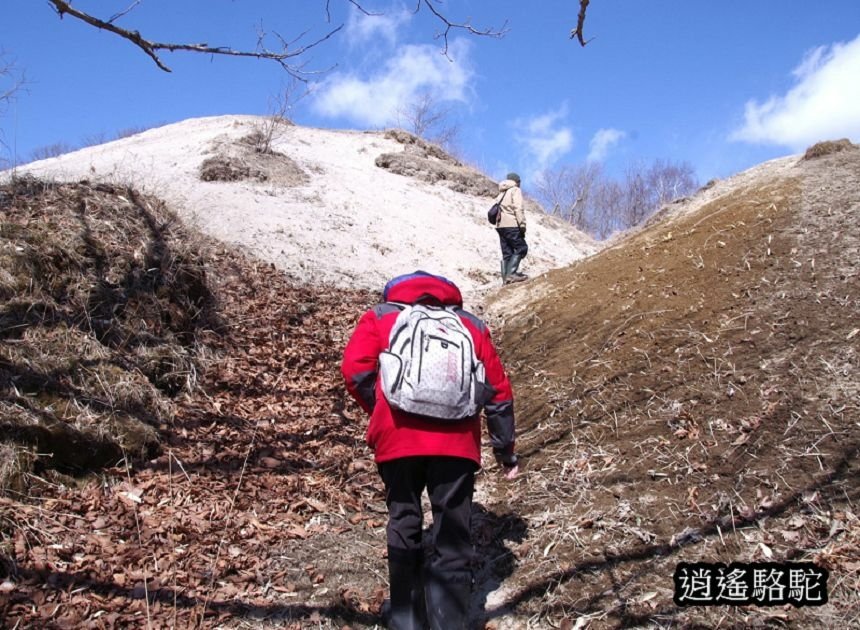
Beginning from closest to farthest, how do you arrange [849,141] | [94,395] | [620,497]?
[620,497]
[94,395]
[849,141]

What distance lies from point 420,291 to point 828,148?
25.3 feet

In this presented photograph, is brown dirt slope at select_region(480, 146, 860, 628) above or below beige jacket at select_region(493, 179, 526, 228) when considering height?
below

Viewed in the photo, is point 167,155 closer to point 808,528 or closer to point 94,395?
point 94,395

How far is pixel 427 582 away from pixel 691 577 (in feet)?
3.96

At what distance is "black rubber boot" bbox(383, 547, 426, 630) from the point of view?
2.98 m

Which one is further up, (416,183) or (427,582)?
(416,183)

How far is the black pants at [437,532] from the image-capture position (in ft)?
9.53

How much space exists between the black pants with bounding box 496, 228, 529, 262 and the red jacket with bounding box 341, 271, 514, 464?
23.7 ft

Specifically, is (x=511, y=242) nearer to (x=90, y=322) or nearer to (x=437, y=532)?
(x=90, y=322)

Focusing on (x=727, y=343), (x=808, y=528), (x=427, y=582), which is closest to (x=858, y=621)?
(x=808, y=528)

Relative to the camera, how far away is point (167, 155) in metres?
15.8

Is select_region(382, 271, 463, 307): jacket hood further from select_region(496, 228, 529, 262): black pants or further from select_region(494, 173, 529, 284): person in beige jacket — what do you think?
select_region(496, 228, 529, 262): black pants

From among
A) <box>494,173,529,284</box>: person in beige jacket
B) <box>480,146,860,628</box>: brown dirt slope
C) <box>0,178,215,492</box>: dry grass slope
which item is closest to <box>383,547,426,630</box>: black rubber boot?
<box>480,146,860,628</box>: brown dirt slope

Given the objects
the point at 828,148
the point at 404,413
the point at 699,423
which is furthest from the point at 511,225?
the point at 404,413
